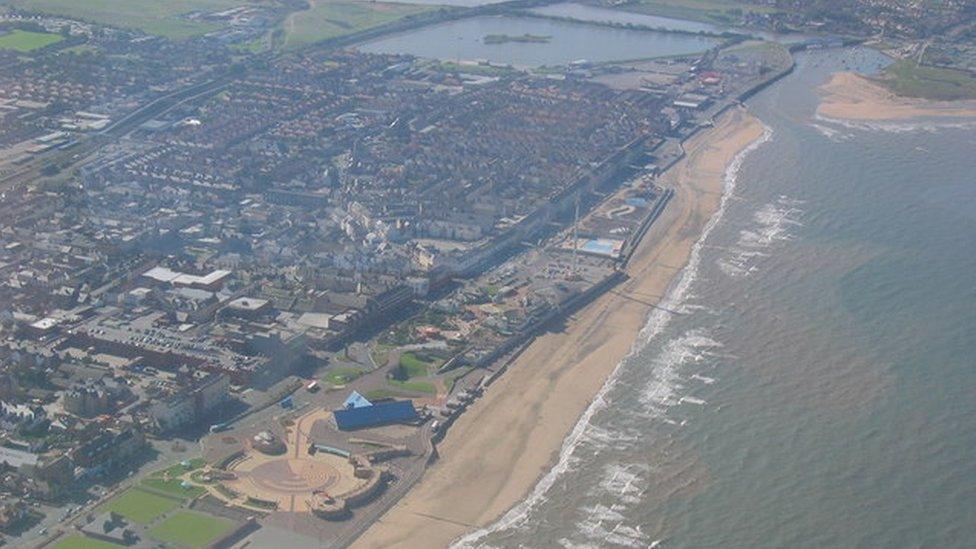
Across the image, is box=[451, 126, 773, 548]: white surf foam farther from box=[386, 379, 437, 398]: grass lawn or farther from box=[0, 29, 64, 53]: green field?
box=[0, 29, 64, 53]: green field

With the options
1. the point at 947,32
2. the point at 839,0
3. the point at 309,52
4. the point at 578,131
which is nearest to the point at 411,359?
the point at 578,131

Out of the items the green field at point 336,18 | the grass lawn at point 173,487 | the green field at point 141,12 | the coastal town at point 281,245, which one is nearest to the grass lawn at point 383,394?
the coastal town at point 281,245

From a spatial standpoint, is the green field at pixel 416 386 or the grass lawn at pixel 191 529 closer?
the grass lawn at pixel 191 529

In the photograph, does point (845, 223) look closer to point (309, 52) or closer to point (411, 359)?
point (411, 359)

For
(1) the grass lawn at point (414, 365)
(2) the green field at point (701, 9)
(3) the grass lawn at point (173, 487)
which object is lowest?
(3) the grass lawn at point (173, 487)

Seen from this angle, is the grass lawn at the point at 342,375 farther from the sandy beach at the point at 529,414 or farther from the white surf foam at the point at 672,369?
the white surf foam at the point at 672,369

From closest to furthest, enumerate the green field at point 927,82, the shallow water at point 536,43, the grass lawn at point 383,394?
the grass lawn at point 383,394 → the green field at point 927,82 → the shallow water at point 536,43

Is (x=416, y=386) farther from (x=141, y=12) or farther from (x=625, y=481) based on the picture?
(x=141, y=12)
